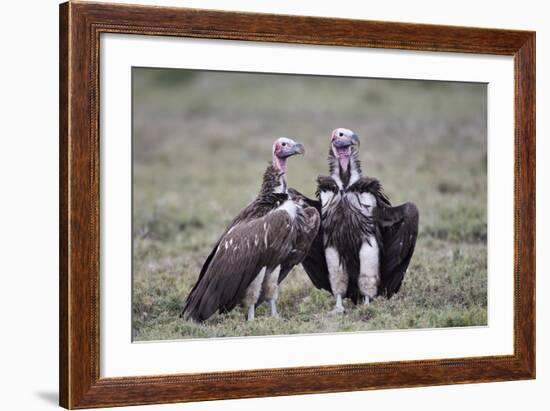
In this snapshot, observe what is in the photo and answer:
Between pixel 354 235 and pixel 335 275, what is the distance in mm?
224

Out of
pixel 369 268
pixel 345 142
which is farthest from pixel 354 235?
pixel 345 142

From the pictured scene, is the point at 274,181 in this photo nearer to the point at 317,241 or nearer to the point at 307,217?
the point at 307,217

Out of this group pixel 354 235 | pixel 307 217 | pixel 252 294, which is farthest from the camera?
pixel 354 235

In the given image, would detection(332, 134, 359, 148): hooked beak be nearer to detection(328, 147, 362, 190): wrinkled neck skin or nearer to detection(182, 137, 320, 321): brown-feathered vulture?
detection(328, 147, 362, 190): wrinkled neck skin

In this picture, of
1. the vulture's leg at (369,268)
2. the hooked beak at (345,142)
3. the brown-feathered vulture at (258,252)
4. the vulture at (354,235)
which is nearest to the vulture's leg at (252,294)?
the brown-feathered vulture at (258,252)

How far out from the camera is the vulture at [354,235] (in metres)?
5.90

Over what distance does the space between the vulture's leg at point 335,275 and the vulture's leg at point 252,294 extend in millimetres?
370

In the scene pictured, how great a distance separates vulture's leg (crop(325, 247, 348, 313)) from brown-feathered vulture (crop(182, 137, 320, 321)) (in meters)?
0.14

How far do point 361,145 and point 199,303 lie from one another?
1197 mm

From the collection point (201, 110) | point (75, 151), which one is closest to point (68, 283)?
point (75, 151)

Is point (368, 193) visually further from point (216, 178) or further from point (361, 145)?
point (216, 178)

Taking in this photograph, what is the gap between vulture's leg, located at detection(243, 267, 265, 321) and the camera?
5723 mm

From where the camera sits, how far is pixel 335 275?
5938 mm

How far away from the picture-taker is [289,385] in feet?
18.5
